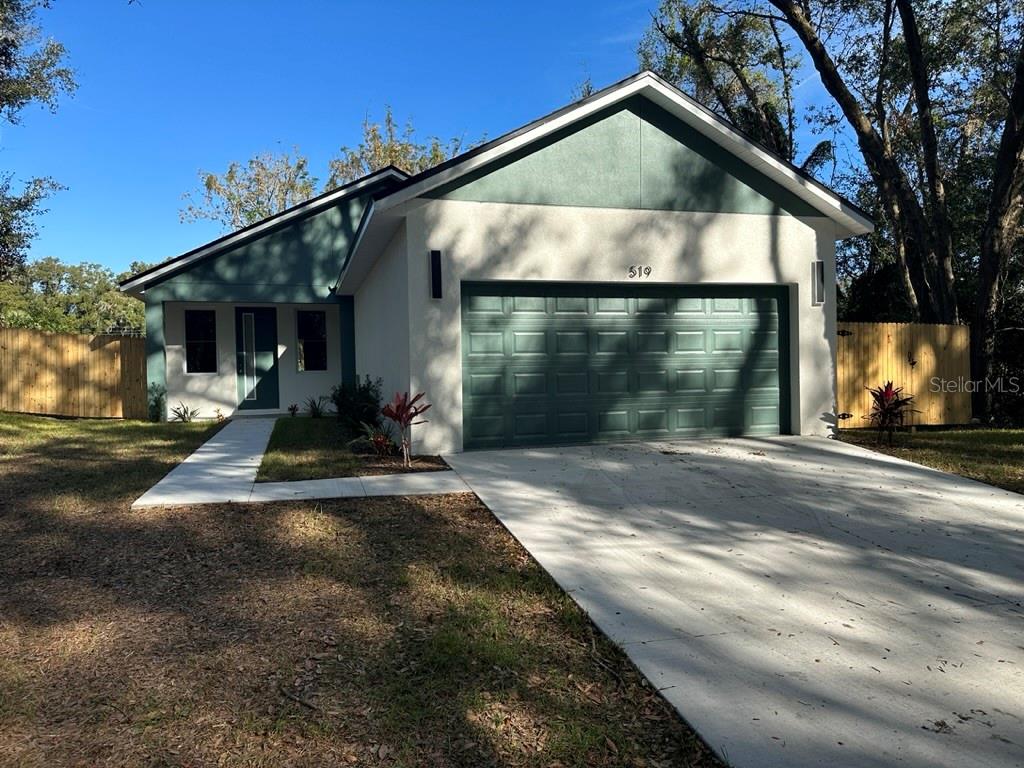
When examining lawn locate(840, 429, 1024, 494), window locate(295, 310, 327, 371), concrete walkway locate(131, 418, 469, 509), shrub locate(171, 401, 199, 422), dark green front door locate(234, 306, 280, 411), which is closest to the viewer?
concrete walkway locate(131, 418, 469, 509)

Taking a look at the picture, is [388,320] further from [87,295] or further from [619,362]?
[87,295]

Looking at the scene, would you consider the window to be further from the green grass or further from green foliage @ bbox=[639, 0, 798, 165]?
green foliage @ bbox=[639, 0, 798, 165]

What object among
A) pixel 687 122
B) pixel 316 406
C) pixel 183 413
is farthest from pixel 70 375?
pixel 687 122

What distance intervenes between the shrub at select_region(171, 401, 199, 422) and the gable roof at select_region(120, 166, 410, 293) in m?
2.75

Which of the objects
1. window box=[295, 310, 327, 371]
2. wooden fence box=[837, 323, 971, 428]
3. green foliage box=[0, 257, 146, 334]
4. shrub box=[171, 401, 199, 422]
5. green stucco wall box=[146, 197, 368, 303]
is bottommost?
shrub box=[171, 401, 199, 422]

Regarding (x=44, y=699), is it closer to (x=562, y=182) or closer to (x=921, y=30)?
(x=562, y=182)

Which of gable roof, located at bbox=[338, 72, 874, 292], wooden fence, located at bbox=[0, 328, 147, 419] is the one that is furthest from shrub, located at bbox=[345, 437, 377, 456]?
wooden fence, located at bbox=[0, 328, 147, 419]

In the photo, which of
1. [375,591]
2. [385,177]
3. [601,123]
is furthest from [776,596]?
[385,177]

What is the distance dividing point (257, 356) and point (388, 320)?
23.1ft

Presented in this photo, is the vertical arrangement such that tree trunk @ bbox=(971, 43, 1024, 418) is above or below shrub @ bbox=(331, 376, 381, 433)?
above

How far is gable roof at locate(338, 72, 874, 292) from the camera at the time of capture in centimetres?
861

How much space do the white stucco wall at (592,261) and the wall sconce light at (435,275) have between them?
0.09m

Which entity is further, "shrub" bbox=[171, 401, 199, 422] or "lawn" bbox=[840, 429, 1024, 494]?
"shrub" bbox=[171, 401, 199, 422]

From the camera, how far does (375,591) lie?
14.3 feet
